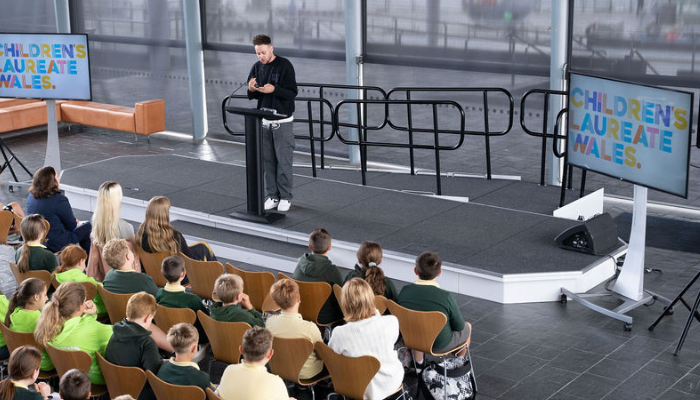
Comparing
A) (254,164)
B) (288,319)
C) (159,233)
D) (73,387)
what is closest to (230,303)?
(288,319)

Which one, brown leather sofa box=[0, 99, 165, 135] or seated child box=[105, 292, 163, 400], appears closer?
seated child box=[105, 292, 163, 400]

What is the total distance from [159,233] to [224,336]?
161 cm

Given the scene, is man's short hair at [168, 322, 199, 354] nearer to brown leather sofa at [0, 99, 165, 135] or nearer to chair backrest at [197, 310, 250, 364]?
chair backrest at [197, 310, 250, 364]

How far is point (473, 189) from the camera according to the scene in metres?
9.94

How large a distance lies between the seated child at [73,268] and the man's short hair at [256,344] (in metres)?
1.96

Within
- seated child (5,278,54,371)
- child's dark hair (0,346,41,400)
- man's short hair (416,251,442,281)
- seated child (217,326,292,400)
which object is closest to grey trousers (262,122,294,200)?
man's short hair (416,251,442,281)

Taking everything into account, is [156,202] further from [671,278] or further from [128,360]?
[671,278]

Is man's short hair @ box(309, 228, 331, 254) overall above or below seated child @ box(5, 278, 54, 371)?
above

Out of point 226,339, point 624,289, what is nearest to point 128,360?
point 226,339

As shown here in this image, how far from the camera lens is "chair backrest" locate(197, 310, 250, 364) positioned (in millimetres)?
5164

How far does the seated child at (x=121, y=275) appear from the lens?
18.8ft

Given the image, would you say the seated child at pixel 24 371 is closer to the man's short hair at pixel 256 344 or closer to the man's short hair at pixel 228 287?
the man's short hair at pixel 256 344

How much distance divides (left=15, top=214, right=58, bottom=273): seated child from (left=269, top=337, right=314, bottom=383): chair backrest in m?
2.17

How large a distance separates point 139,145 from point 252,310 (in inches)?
347
